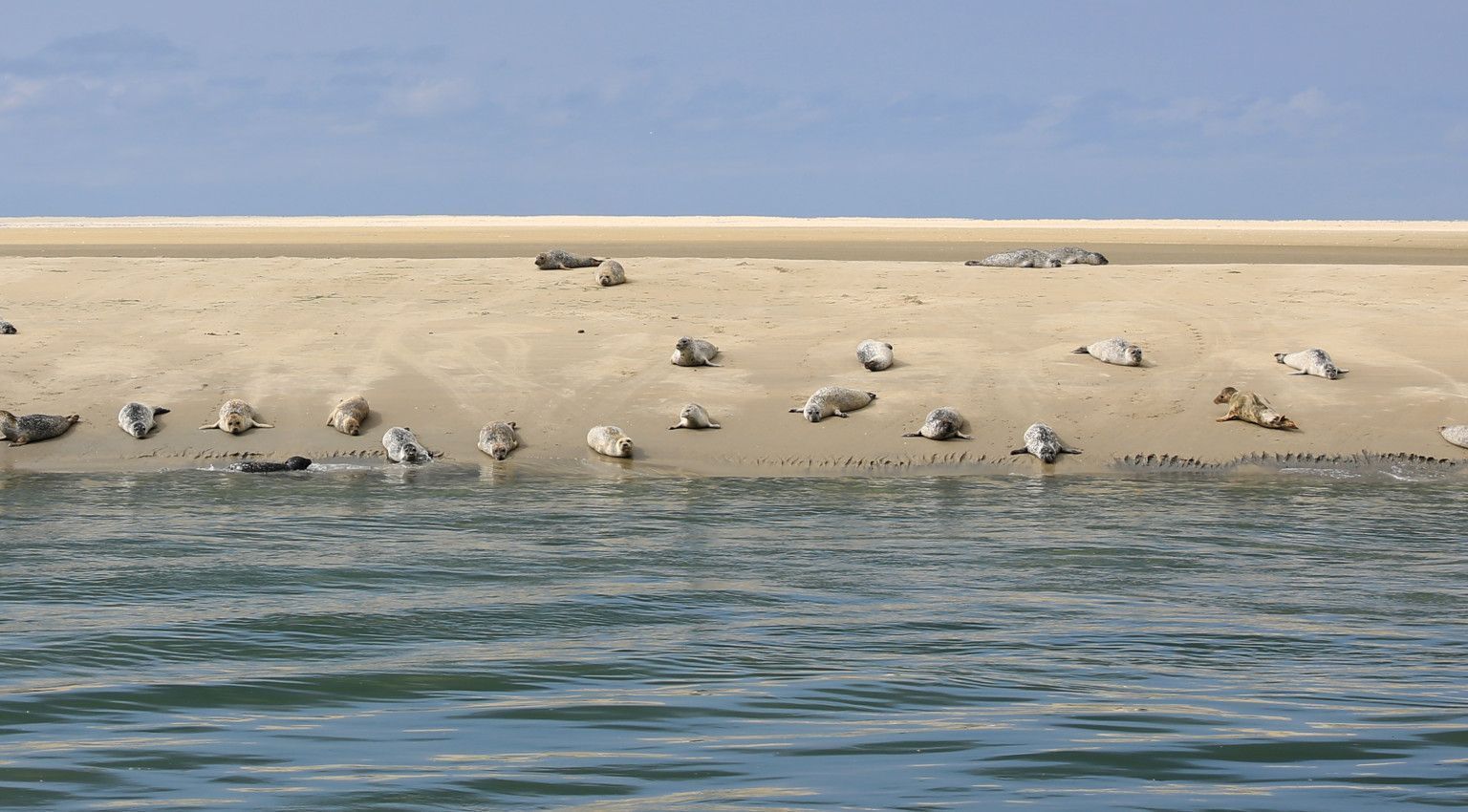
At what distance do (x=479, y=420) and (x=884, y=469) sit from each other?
353 centimetres

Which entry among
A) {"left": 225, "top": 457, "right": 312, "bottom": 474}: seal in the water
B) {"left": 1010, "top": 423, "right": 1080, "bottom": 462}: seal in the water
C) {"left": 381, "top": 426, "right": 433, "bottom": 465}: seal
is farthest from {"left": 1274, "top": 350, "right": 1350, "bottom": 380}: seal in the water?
A: {"left": 225, "top": 457, "right": 312, "bottom": 474}: seal in the water

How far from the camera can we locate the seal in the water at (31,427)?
488 inches

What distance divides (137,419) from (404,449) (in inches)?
96.1

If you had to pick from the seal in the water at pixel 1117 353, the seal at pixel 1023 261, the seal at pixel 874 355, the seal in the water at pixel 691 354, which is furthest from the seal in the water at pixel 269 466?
the seal at pixel 1023 261

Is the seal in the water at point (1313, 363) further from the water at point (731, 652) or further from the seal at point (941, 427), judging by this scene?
the seal at point (941, 427)

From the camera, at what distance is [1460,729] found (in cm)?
510

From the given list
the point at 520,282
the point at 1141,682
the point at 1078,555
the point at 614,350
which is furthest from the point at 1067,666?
the point at 520,282

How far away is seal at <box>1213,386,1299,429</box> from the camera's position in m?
12.5

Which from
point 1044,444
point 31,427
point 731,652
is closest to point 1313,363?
point 1044,444

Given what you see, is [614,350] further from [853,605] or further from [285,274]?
[853,605]

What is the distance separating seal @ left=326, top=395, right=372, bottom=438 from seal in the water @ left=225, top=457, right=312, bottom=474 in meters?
0.74

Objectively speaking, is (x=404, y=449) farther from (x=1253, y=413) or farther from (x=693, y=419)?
(x=1253, y=413)

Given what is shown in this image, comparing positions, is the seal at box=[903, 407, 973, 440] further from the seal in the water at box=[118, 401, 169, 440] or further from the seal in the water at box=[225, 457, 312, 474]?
the seal in the water at box=[118, 401, 169, 440]

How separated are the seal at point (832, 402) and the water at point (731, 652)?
2327 mm
